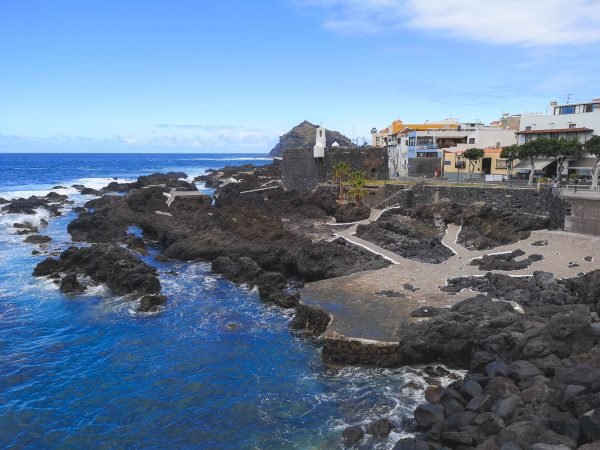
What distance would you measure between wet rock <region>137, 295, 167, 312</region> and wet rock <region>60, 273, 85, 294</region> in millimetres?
5048

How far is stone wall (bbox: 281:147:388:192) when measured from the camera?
58812mm

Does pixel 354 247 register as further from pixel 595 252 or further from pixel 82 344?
pixel 82 344

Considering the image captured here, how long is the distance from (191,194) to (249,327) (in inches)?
1604

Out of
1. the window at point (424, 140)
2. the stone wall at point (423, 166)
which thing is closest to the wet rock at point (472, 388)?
the stone wall at point (423, 166)

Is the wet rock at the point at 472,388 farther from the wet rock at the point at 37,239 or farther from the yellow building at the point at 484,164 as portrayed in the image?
the yellow building at the point at 484,164

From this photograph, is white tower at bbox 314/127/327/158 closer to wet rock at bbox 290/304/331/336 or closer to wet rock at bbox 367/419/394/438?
wet rock at bbox 290/304/331/336

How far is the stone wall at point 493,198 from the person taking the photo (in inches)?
1395

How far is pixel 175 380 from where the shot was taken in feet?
64.4

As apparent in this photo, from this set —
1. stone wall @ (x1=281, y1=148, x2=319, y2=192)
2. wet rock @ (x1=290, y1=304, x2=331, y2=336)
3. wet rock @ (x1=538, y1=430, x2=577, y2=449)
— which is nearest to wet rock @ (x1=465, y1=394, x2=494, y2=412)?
wet rock @ (x1=538, y1=430, x2=577, y2=449)

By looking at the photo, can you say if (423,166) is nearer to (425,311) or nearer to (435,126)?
(435,126)

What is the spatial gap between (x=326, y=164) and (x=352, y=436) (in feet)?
156

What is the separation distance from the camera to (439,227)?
41.9 m

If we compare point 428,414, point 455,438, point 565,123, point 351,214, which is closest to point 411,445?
point 455,438

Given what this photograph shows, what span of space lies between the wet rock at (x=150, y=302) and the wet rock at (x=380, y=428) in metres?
15.5
